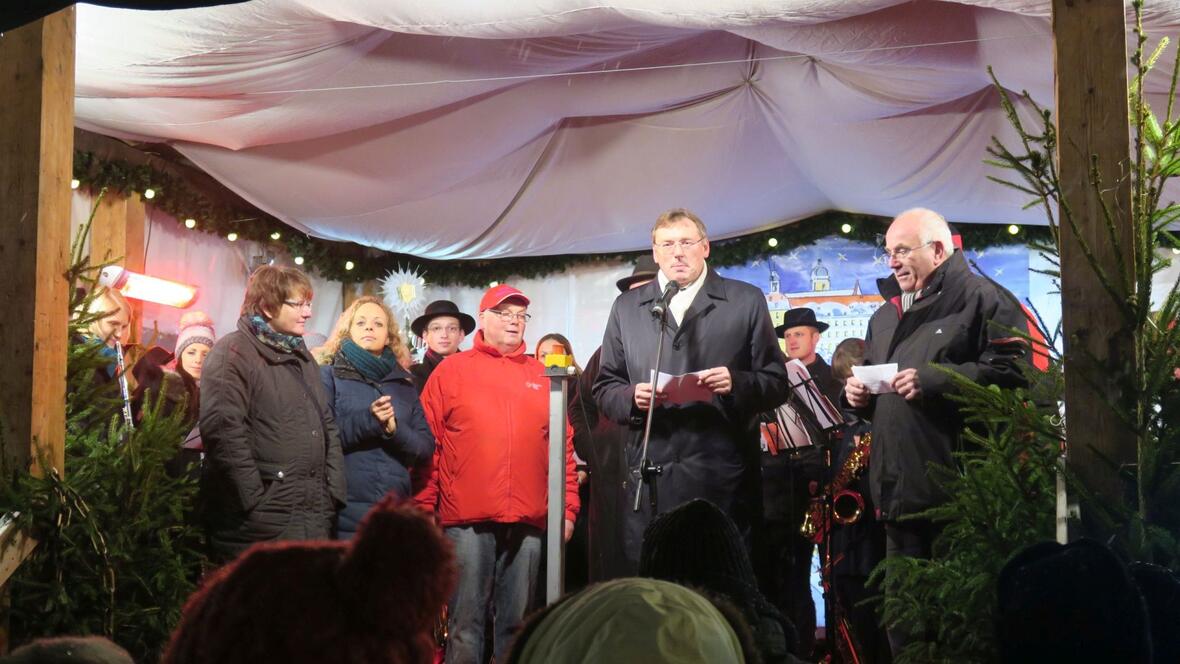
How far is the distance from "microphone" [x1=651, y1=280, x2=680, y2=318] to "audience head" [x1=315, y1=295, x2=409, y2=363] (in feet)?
5.58

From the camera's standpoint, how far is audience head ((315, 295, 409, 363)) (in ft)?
19.5

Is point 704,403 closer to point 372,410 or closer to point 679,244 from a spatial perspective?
point 679,244

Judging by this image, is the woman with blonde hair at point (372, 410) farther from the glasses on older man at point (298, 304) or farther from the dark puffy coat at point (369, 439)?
the glasses on older man at point (298, 304)

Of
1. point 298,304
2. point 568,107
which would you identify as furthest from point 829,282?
point 298,304

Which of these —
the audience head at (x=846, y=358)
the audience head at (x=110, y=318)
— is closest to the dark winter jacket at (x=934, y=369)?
the audience head at (x=846, y=358)

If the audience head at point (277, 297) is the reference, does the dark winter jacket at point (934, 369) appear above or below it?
below

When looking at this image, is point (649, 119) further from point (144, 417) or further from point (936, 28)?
point (144, 417)

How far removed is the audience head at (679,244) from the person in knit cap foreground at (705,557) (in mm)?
2866

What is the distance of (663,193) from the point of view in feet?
28.8

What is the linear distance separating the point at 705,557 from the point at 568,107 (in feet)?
17.1

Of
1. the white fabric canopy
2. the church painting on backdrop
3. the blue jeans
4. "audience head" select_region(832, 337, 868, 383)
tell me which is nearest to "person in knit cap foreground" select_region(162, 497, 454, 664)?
the white fabric canopy

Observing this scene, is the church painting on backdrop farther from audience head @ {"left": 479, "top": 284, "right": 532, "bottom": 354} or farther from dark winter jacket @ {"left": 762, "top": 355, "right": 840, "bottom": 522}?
audience head @ {"left": 479, "top": 284, "right": 532, "bottom": 354}

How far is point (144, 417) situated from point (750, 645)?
132 inches

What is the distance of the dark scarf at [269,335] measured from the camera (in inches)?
198
